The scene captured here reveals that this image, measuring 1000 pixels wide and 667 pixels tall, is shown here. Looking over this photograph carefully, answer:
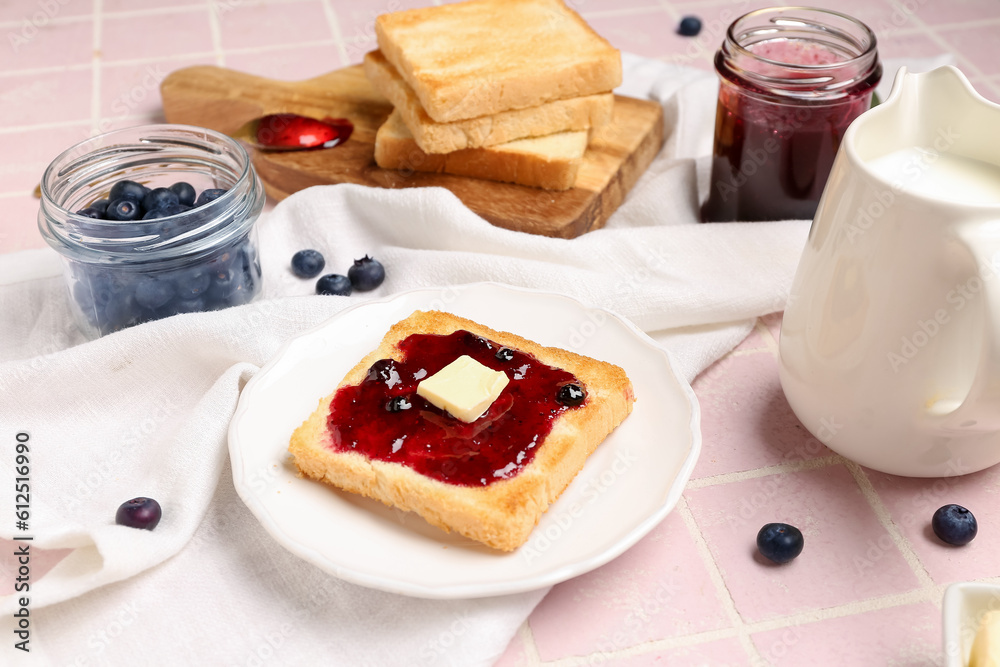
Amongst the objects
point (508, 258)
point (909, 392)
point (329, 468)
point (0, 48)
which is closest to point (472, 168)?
point (508, 258)

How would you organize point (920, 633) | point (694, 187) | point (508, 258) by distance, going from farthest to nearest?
point (694, 187) < point (508, 258) < point (920, 633)

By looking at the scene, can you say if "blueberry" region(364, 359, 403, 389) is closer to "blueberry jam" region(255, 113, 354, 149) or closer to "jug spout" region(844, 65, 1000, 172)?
"jug spout" region(844, 65, 1000, 172)

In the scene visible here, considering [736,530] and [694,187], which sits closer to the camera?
[736,530]

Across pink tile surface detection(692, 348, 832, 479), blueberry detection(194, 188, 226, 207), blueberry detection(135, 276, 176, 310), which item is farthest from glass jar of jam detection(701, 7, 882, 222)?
blueberry detection(135, 276, 176, 310)

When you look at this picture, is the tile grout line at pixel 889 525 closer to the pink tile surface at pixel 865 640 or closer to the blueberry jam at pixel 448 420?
the pink tile surface at pixel 865 640

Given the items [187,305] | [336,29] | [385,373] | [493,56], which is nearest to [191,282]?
[187,305]

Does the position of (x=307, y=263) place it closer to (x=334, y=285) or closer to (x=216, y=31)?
(x=334, y=285)

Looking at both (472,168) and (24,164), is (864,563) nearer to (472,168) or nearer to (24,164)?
(472,168)

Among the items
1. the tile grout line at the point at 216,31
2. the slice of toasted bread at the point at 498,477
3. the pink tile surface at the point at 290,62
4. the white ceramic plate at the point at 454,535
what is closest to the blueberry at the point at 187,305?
the white ceramic plate at the point at 454,535
